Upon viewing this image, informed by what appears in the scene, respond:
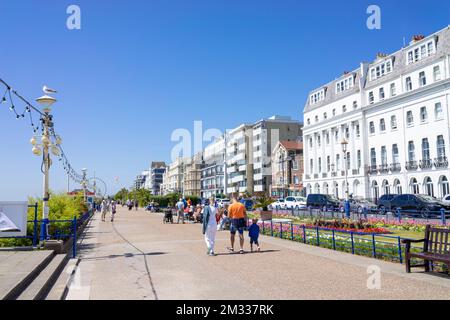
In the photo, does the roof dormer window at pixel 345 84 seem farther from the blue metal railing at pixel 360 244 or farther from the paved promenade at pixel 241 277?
the paved promenade at pixel 241 277

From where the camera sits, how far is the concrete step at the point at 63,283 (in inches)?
298

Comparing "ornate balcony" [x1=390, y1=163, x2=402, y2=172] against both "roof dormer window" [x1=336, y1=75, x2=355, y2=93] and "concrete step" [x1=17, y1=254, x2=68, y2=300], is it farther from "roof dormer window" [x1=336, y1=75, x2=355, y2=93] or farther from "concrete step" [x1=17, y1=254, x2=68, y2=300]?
"concrete step" [x1=17, y1=254, x2=68, y2=300]

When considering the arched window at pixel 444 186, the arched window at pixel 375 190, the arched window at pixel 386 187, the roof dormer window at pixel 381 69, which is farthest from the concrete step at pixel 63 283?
the roof dormer window at pixel 381 69

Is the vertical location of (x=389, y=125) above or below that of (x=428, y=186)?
above

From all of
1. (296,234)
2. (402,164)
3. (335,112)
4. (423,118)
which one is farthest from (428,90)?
(296,234)

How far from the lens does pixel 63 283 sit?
8.65 m

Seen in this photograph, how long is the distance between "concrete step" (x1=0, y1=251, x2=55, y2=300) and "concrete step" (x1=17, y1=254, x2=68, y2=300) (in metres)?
0.10

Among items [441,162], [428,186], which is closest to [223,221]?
[441,162]

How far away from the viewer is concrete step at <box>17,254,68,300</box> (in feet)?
23.7

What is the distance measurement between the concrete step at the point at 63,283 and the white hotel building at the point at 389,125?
27655mm

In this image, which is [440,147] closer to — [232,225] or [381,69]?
[381,69]

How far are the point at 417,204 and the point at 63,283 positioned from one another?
2794 cm
